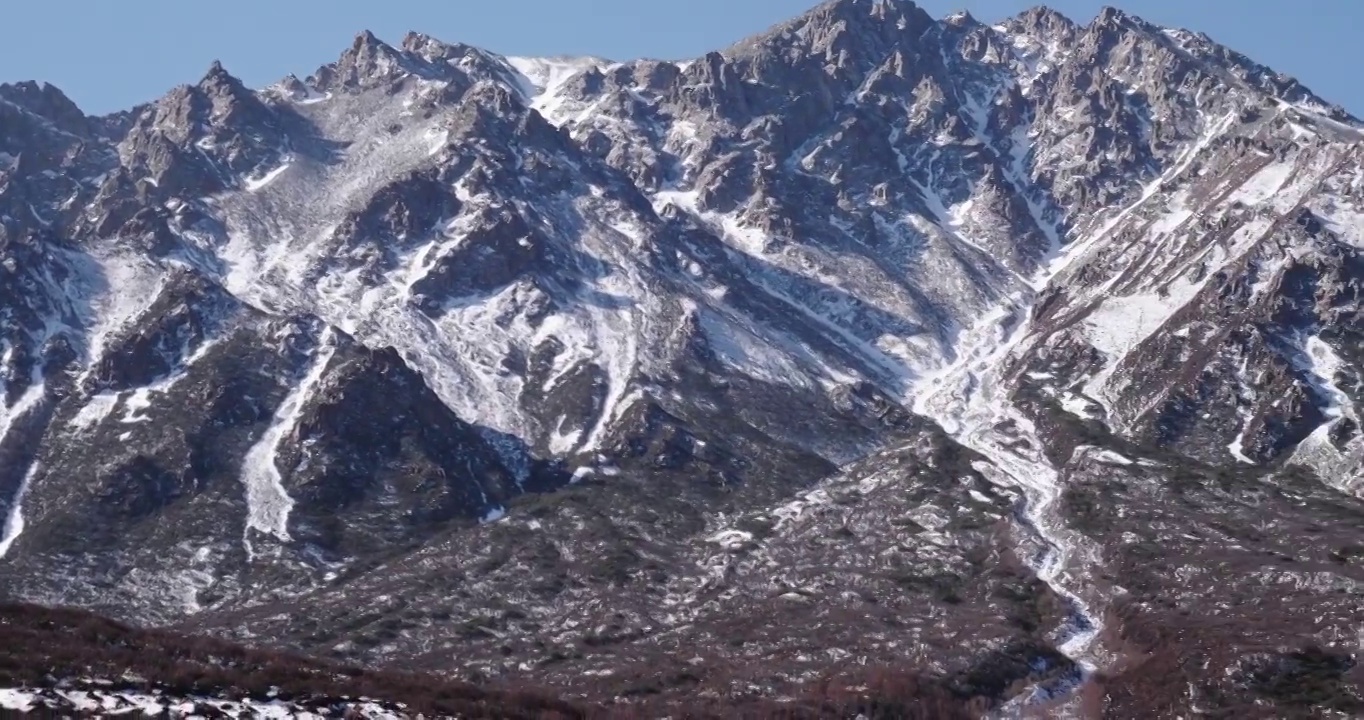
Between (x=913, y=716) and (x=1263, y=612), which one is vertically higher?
(x=1263, y=612)

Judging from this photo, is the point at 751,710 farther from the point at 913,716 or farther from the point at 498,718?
the point at 498,718

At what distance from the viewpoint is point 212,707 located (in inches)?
2756

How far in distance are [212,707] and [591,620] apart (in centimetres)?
12874

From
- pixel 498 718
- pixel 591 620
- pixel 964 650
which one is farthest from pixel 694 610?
pixel 498 718

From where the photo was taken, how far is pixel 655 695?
156m

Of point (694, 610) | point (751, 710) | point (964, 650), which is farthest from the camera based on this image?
point (694, 610)

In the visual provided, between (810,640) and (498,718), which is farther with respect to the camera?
(810,640)

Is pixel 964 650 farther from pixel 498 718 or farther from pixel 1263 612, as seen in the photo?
pixel 498 718

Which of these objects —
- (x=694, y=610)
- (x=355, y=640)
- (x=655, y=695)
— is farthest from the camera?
(x=694, y=610)

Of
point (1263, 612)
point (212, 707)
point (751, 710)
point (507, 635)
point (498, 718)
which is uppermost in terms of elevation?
point (1263, 612)

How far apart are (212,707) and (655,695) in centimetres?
9015

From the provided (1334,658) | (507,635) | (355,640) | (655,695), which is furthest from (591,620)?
(1334,658)

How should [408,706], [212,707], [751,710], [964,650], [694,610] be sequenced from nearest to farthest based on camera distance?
[212,707], [408,706], [751,710], [964,650], [694,610]

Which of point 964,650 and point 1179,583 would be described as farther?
point 1179,583
